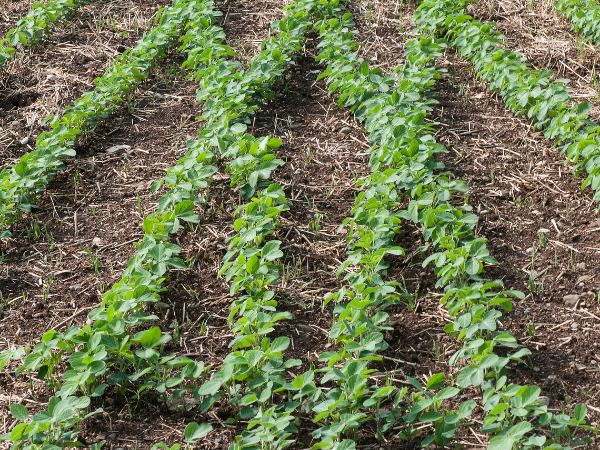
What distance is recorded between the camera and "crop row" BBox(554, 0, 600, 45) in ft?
15.4

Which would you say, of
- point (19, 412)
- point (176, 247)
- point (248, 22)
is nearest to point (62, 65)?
point (248, 22)

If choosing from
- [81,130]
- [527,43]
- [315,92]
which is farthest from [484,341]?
[527,43]

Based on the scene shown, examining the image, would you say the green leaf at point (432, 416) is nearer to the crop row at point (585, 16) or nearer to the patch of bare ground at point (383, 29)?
the patch of bare ground at point (383, 29)

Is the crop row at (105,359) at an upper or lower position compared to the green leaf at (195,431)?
upper

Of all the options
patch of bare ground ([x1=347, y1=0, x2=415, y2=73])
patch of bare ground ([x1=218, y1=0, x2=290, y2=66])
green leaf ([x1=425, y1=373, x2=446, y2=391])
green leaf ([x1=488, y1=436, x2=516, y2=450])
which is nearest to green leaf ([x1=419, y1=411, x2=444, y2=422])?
green leaf ([x1=425, y1=373, x2=446, y2=391])

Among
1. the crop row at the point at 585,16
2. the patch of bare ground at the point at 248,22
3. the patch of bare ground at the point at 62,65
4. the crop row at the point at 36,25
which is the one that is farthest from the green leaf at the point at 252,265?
the crop row at the point at 585,16

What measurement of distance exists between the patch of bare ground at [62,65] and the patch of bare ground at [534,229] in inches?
112

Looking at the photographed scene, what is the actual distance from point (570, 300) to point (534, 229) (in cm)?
56

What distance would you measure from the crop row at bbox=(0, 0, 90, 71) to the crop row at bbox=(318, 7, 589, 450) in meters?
2.62

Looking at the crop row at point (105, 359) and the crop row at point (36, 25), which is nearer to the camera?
the crop row at point (105, 359)

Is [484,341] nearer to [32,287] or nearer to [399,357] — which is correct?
[399,357]

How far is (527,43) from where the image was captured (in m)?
5.04

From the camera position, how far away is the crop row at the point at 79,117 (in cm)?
362

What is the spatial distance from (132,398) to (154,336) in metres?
0.29
